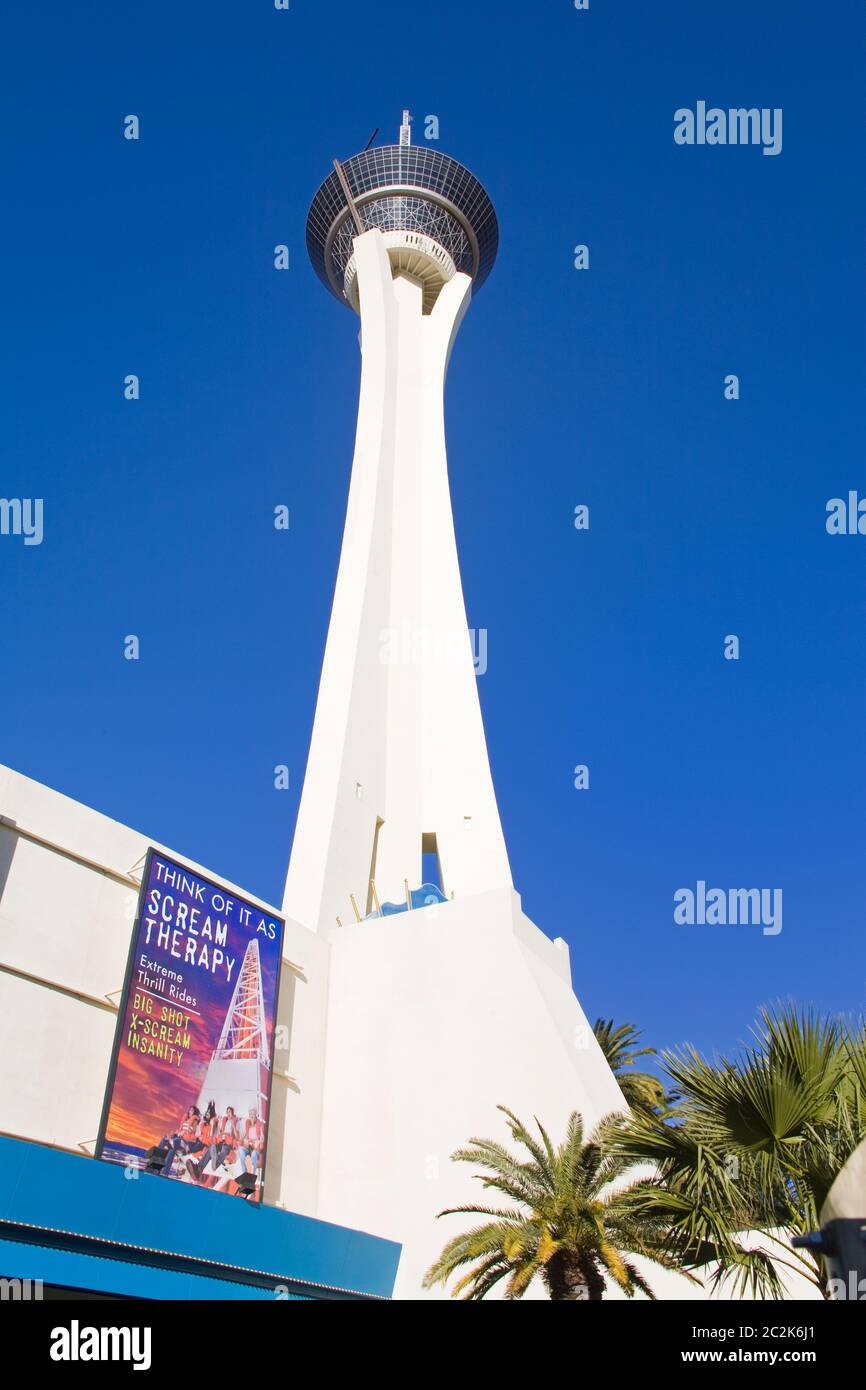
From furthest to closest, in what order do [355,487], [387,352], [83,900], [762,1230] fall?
[387,352]
[355,487]
[83,900]
[762,1230]

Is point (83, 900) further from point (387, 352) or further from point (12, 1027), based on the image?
point (387, 352)

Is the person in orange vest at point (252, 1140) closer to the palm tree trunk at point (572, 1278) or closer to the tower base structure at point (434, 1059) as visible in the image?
the tower base structure at point (434, 1059)

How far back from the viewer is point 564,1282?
47.8 ft

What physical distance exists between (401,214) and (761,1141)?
148ft

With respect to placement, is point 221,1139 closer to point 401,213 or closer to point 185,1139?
point 185,1139

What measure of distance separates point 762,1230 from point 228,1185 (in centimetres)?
1387

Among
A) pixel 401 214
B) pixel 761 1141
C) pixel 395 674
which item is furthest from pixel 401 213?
pixel 761 1141

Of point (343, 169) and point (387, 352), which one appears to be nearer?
point (387, 352)

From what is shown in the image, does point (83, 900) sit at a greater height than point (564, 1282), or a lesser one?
greater

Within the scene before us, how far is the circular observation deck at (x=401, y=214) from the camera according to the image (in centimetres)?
4653

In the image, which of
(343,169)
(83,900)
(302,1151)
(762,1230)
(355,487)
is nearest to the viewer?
(762,1230)

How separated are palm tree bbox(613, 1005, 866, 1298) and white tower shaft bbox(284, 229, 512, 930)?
65.9 ft
